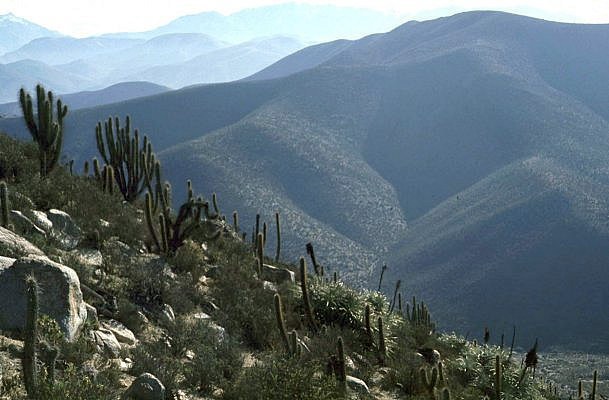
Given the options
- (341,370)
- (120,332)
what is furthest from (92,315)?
(341,370)

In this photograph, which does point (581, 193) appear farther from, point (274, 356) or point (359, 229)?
point (274, 356)

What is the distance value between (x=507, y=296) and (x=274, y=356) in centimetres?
6623

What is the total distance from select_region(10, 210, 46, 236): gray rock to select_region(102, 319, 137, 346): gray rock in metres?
2.54

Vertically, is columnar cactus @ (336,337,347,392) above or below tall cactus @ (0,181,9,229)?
below

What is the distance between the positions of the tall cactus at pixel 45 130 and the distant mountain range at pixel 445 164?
53548 millimetres

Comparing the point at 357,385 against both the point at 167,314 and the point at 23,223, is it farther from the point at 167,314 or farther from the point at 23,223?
the point at 23,223

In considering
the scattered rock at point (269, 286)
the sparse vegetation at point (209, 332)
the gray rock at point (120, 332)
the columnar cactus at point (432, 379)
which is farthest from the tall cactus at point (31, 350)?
the scattered rock at point (269, 286)

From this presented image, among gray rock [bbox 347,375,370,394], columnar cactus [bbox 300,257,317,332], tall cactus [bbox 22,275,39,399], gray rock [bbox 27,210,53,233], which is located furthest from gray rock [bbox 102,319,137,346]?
columnar cactus [bbox 300,257,317,332]

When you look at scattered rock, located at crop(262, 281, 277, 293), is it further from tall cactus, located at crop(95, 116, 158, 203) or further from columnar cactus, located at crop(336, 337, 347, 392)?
tall cactus, located at crop(95, 116, 158, 203)

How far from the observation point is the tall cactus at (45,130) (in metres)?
13.1

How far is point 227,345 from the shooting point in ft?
28.8

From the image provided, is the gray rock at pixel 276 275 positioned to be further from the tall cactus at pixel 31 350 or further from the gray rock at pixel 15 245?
the tall cactus at pixel 31 350

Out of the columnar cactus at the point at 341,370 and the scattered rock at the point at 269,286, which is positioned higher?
the scattered rock at the point at 269,286

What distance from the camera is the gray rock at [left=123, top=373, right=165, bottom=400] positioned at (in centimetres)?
635
